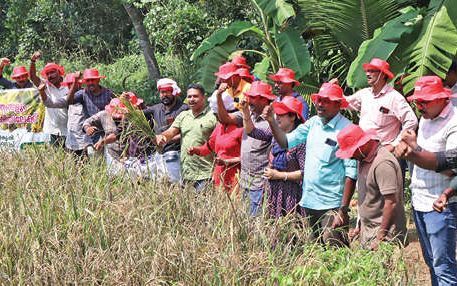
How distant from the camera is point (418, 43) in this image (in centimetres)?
759

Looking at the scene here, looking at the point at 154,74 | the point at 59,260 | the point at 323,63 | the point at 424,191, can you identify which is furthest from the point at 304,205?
the point at 154,74

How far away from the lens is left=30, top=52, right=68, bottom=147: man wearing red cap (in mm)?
9367

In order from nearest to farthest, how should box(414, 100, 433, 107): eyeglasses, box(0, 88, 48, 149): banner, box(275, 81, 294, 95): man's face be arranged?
1. box(414, 100, 433, 107): eyeglasses
2. box(275, 81, 294, 95): man's face
3. box(0, 88, 48, 149): banner

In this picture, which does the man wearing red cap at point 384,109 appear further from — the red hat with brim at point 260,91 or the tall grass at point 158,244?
the tall grass at point 158,244

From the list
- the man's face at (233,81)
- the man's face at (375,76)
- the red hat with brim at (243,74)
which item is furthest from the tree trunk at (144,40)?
the man's face at (375,76)

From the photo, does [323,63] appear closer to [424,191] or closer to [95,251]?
[424,191]

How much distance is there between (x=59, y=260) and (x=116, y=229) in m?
0.52

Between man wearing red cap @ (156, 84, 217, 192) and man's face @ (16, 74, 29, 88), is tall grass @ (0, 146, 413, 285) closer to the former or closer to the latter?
man wearing red cap @ (156, 84, 217, 192)

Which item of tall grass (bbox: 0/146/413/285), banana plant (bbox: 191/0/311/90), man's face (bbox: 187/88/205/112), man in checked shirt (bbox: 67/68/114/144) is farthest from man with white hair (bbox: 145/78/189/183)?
banana plant (bbox: 191/0/311/90)

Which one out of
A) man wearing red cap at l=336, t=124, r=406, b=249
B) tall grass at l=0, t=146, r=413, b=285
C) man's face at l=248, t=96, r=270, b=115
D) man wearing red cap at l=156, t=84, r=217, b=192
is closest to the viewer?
tall grass at l=0, t=146, r=413, b=285

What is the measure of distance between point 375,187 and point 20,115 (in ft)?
20.3

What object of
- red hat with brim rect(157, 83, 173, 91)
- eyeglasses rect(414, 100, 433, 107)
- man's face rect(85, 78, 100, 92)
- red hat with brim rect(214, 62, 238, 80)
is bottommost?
man's face rect(85, 78, 100, 92)

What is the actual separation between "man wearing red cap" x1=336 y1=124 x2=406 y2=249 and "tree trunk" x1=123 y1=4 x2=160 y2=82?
866 cm

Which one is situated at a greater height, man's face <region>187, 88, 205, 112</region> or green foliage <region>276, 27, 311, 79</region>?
man's face <region>187, 88, 205, 112</region>
